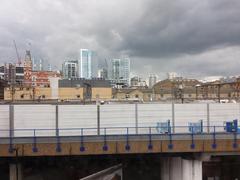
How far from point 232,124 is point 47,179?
17.4 m

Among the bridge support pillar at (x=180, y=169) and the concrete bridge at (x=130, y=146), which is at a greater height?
the concrete bridge at (x=130, y=146)

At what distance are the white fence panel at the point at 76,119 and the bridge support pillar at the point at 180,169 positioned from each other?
7.45 meters

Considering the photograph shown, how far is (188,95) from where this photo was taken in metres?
121

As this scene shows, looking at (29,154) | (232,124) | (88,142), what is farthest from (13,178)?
(232,124)

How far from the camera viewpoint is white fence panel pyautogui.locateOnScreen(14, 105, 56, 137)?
106 ft

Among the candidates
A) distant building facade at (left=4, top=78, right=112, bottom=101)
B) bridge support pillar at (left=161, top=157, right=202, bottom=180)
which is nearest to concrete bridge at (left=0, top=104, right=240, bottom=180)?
bridge support pillar at (left=161, top=157, right=202, bottom=180)

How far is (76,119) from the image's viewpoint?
109 ft

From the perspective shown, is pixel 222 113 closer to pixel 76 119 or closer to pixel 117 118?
pixel 117 118

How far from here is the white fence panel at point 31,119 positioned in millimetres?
32250

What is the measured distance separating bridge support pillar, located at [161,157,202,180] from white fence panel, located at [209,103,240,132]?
289 inches

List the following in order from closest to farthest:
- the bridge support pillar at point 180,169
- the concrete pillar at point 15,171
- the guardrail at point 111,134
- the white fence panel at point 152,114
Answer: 1. the guardrail at point 111,134
2. the bridge support pillar at point 180,169
3. the concrete pillar at point 15,171
4. the white fence panel at point 152,114

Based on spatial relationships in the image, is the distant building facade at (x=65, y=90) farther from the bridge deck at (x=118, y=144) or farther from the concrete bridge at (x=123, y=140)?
the bridge deck at (x=118, y=144)

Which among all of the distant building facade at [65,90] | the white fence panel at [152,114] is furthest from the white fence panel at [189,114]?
the distant building facade at [65,90]

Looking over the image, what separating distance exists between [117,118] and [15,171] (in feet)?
34.5
